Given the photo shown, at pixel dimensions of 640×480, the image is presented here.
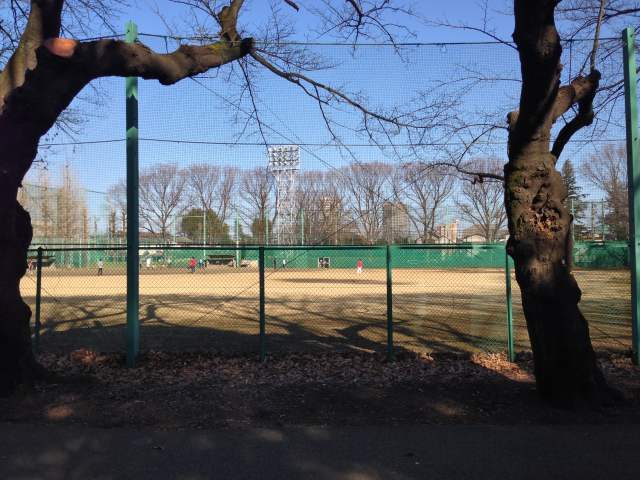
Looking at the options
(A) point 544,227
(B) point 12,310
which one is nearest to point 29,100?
(B) point 12,310

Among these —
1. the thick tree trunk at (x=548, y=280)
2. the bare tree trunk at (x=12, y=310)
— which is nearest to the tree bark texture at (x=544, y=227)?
the thick tree trunk at (x=548, y=280)

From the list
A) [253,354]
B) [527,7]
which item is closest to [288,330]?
[253,354]

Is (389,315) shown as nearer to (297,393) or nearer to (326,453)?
(297,393)

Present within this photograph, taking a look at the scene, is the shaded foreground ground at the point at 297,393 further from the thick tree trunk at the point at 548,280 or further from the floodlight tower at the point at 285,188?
the floodlight tower at the point at 285,188

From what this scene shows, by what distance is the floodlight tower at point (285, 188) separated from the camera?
10.6 metres

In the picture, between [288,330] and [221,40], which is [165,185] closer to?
[288,330]

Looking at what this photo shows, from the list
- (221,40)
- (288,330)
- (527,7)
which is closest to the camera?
(527,7)

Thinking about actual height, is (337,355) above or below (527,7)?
below

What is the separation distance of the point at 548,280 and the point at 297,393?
3.10m

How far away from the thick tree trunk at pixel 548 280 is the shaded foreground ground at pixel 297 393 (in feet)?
1.05

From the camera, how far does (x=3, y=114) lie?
20.1ft

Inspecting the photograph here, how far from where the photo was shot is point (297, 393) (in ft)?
21.4

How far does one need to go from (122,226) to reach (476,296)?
11.7 metres

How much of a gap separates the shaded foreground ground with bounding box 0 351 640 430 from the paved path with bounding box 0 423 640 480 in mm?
313
